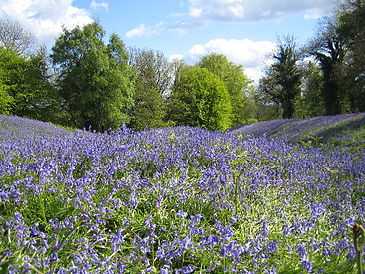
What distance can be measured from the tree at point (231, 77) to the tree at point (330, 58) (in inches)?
527

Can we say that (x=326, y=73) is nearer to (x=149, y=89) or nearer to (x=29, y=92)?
(x=149, y=89)

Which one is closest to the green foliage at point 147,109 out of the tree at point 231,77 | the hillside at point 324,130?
the hillside at point 324,130

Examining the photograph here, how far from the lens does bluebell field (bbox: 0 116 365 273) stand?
11.2ft

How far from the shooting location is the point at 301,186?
6355mm

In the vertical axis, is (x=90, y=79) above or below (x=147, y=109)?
above

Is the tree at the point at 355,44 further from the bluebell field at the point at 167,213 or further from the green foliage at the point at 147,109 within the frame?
the bluebell field at the point at 167,213

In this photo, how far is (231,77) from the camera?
2148 inches

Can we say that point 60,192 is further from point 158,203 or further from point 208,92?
point 208,92

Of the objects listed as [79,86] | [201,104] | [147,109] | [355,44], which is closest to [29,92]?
[79,86]

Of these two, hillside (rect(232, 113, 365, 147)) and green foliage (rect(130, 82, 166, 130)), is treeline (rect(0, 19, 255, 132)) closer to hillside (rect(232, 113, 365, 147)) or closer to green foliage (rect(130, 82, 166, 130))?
green foliage (rect(130, 82, 166, 130))

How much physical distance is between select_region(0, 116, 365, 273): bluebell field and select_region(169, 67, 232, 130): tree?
3003cm

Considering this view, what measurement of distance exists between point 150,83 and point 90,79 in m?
10.5

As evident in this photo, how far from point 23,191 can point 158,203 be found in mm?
1197

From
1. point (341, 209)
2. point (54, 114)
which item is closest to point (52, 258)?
point (341, 209)
